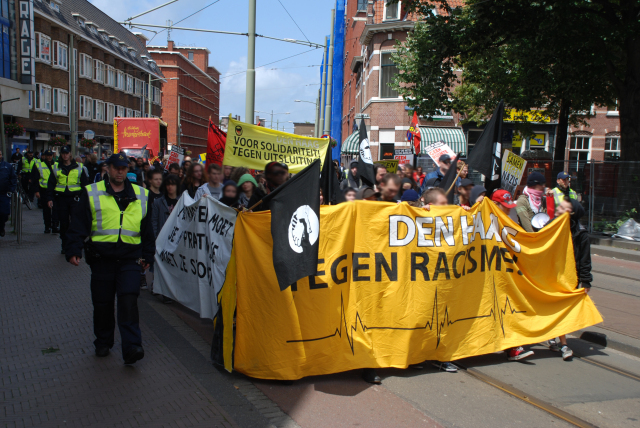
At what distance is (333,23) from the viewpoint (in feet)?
81.2

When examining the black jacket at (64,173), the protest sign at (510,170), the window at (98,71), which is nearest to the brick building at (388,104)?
the black jacket at (64,173)

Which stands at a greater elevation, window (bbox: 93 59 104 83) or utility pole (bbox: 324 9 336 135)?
window (bbox: 93 59 104 83)

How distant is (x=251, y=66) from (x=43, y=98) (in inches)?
1250

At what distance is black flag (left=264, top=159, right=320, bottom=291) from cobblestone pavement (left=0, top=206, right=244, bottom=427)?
1.17 meters

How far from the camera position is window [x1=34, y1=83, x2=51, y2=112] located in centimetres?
3753

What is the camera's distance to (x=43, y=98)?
126ft

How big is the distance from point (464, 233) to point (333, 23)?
69.4 ft

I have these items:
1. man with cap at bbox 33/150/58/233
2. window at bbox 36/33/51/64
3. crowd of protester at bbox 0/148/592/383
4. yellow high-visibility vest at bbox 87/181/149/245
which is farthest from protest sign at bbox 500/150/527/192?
window at bbox 36/33/51/64

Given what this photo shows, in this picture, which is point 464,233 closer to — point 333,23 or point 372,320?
point 372,320

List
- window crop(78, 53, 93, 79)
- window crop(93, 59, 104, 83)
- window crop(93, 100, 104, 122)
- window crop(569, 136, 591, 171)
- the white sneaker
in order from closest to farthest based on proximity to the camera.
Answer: the white sneaker < window crop(569, 136, 591, 171) < window crop(78, 53, 93, 79) < window crop(93, 59, 104, 83) < window crop(93, 100, 104, 122)

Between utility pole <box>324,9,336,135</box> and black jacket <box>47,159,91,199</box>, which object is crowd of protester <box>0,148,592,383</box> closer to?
black jacket <box>47,159,91,199</box>

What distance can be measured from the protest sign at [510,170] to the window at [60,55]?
39960mm

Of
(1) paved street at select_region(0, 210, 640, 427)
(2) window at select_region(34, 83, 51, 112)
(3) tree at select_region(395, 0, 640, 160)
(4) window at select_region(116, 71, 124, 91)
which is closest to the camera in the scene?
(1) paved street at select_region(0, 210, 640, 427)

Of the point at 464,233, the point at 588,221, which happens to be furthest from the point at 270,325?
the point at 588,221
